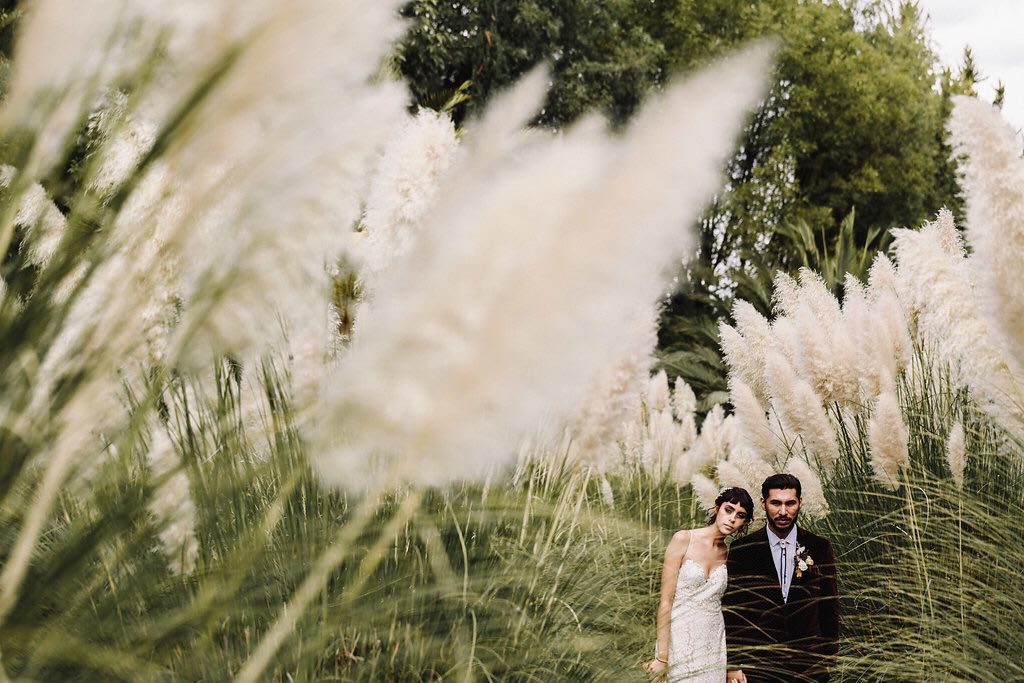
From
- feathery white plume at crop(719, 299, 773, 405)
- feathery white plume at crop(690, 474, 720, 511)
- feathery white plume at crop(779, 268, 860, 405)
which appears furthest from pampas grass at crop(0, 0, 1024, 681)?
feathery white plume at crop(719, 299, 773, 405)

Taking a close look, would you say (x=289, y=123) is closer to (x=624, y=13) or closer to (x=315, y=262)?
(x=315, y=262)

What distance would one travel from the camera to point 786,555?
11.0ft

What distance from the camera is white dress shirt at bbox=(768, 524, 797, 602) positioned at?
3.26 meters

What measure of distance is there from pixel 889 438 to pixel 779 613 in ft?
2.32

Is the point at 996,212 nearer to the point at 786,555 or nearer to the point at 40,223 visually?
the point at 786,555

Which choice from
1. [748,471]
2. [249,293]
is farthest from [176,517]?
[748,471]

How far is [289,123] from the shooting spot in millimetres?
846

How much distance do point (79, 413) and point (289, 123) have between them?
31cm

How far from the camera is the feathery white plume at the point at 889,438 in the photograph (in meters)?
3.25

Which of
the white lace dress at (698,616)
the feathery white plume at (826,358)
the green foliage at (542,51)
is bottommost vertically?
the white lace dress at (698,616)

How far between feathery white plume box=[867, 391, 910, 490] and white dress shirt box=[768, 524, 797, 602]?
1.22 ft

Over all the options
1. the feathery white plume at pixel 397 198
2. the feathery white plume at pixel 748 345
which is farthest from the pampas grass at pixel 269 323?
the feathery white plume at pixel 748 345

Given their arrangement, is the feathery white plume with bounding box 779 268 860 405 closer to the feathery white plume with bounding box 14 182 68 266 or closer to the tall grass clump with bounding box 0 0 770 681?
the tall grass clump with bounding box 0 0 770 681

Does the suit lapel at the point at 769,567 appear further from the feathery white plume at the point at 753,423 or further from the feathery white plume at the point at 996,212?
the feathery white plume at the point at 996,212
